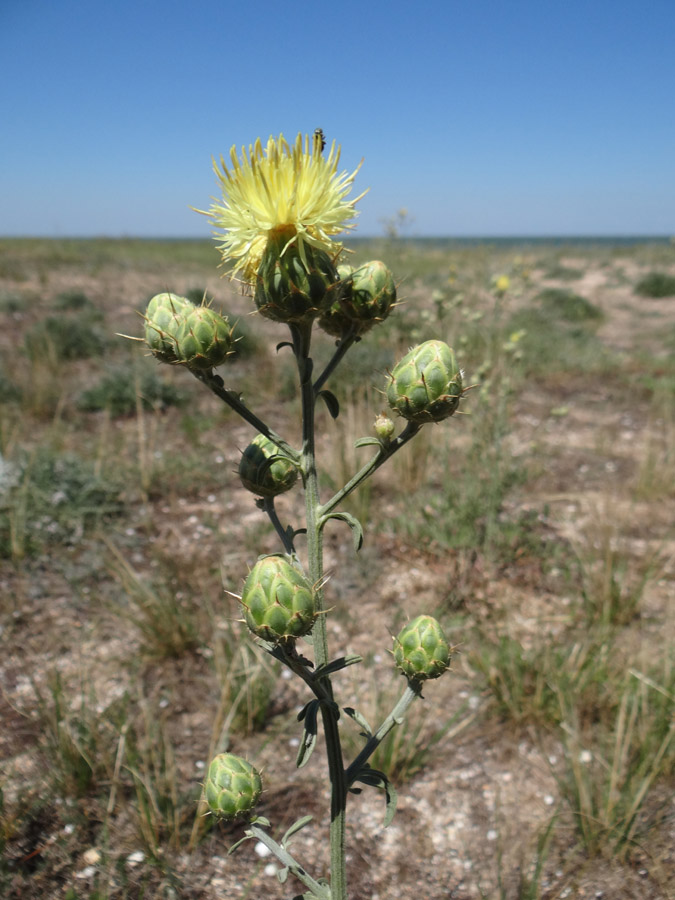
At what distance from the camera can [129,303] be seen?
11016 millimetres

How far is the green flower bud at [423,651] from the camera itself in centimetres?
144

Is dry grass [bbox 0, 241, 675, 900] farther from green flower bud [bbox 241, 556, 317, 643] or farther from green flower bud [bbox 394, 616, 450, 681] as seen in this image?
green flower bud [bbox 394, 616, 450, 681]

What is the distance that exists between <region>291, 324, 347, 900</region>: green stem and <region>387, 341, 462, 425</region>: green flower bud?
0.67 feet

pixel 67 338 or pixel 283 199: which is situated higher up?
pixel 283 199

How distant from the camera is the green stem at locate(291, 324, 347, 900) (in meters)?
1.23

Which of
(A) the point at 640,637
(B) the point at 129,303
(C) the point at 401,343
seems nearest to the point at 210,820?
(A) the point at 640,637

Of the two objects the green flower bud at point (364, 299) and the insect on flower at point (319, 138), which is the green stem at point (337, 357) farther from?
the insect on flower at point (319, 138)

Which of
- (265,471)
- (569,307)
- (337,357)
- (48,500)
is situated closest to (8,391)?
(48,500)

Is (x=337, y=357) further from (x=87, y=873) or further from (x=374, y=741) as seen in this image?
(x=87, y=873)

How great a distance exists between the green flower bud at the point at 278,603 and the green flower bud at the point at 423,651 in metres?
0.41

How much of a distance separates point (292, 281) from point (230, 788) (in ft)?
4.10

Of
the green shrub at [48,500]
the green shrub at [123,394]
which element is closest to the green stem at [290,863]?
the green shrub at [48,500]

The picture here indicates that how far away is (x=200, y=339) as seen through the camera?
1209mm

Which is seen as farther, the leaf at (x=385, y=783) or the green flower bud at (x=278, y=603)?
the leaf at (x=385, y=783)
